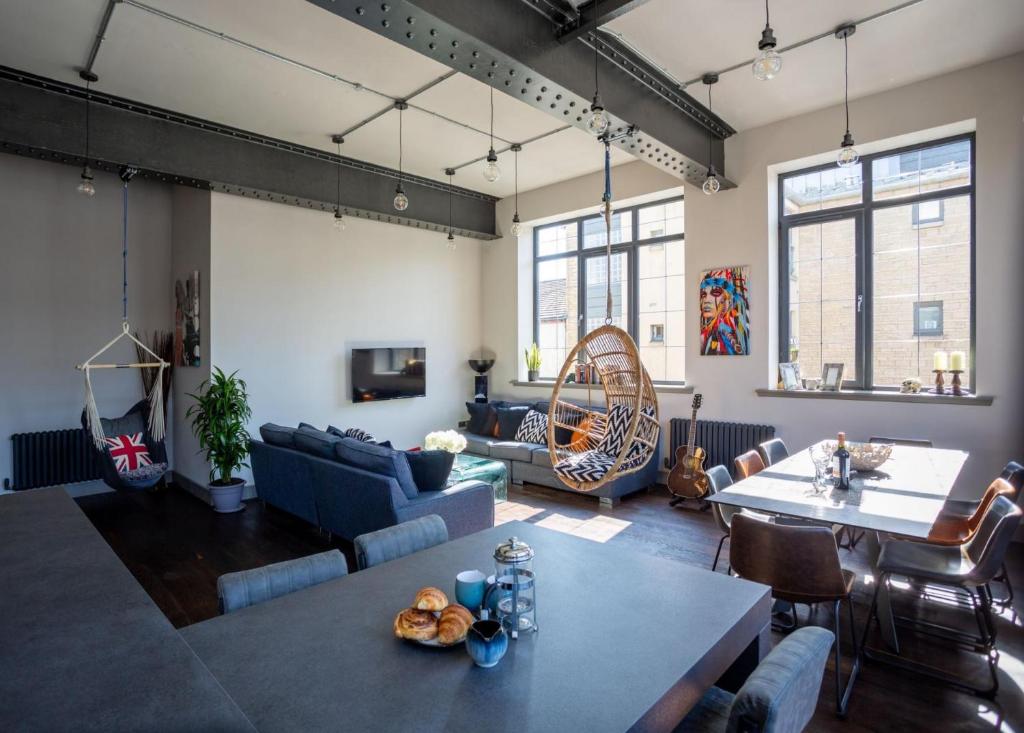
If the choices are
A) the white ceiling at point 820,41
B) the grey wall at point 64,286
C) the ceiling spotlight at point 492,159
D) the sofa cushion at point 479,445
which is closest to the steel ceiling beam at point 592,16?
the white ceiling at point 820,41

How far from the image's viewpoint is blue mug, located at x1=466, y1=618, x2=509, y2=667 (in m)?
1.16

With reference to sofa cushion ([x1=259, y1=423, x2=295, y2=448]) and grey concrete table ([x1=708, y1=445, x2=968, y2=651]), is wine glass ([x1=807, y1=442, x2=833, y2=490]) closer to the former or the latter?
grey concrete table ([x1=708, y1=445, x2=968, y2=651])

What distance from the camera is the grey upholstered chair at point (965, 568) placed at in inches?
A: 94.4

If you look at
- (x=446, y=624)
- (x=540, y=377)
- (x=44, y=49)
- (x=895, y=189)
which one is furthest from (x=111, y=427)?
(x=895, y=189)

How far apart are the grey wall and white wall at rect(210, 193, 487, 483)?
4.67 feet

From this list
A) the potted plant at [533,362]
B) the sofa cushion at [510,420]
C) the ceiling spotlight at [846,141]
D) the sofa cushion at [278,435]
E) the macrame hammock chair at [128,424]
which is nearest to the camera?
the ceiling spotlight at [846,141]

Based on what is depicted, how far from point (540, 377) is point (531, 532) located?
18.1 feet

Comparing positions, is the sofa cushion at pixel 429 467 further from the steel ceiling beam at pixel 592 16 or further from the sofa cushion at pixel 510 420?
the steel ceiling beam at pixel 592 16

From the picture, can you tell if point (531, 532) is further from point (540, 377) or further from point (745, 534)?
point (540, 377)

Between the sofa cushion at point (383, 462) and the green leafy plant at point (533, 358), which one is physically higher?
the green leafy plant at point (533, 358)

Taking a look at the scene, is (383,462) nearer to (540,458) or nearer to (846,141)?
(540,458)

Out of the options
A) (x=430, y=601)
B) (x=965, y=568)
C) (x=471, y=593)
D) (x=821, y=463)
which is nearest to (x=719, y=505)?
(x=821, y=463)

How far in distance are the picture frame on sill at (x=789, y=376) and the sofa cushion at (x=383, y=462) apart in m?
3.53

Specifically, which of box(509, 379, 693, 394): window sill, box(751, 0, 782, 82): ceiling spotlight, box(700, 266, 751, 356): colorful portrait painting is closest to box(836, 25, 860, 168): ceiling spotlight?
box(751, 0, 782, 82): ceiling spotlight
